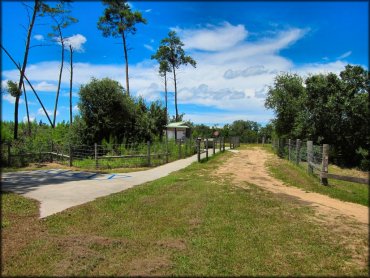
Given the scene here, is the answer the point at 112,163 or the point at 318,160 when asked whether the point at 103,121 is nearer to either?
the point at 112,163

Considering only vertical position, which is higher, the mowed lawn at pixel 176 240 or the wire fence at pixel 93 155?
the wire fence at pixel 93 155

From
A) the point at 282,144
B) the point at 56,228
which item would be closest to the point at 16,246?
the point at 56,228

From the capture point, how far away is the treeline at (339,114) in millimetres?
20531

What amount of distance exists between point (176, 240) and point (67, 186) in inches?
253

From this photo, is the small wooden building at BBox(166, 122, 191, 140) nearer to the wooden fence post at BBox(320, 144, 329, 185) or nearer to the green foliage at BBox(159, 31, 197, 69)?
the green foliage at BBox(159, 31, 197, 69)

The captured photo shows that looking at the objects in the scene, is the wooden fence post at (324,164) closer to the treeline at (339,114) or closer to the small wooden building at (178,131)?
the treeline at (339,114)

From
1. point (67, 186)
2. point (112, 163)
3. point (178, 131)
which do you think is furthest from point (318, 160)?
point (178, 131)

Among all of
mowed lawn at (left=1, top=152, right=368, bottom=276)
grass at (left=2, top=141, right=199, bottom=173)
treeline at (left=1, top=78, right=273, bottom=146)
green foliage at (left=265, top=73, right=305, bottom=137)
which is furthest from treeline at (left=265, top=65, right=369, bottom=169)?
mowed lawn at (left=1, top=152, right=368, bottom=276)

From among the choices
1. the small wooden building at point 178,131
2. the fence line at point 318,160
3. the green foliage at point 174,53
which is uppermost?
the green foliage at point 174,53

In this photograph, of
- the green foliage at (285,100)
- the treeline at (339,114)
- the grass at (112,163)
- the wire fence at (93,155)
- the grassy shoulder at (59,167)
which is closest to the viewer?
the grassy shoulder at (59,167)

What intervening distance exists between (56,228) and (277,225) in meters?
3.79

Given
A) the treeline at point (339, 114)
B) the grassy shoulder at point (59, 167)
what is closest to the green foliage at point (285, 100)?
the treeline at point (339, 114)

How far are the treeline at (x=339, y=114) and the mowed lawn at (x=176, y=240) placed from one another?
1499 cm

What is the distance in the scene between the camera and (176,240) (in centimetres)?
511
